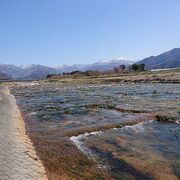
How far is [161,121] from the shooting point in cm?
2277

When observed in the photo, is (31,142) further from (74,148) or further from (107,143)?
(107,143)

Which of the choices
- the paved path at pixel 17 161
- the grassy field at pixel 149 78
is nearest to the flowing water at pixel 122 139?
the paved path at pixel 17 161

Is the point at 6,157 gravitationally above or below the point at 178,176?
above

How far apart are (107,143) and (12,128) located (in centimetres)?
680

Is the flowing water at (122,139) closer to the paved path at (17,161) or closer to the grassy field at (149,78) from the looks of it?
the paved path at (17,161)

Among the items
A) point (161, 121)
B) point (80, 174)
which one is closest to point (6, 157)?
point (80, 174)

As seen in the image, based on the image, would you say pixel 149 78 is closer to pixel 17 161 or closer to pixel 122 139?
pixel 122 139

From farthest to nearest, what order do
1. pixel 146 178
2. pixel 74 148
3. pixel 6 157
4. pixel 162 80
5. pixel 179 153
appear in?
1. pixel 162 80
2. pixel 74 148
3. pixel 179 153
4. pixel 6 157
5. pixel 146 178

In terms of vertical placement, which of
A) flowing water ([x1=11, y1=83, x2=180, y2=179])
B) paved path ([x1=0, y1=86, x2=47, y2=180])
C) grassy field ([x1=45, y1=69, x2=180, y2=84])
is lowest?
grassy field ([x1=45, y1=69, x2=180, y2=84])

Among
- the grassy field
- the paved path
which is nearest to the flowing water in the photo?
the paved path

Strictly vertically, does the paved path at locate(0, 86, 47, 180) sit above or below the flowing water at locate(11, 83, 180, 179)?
above

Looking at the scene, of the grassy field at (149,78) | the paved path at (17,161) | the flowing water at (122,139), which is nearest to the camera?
the paved path at (17,161)

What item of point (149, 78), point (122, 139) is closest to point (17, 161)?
point (122, 139)

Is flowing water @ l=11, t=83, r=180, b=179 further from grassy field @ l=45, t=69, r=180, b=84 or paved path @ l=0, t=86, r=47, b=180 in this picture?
grassy field @ l=45, t=69, r=180, b=84
